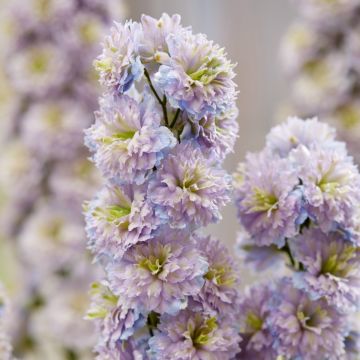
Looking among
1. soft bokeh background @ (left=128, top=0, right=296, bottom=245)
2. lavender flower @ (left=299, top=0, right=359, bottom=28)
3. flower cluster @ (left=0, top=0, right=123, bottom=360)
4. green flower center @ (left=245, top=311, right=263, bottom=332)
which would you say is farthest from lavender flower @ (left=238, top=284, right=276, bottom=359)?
soft bokeh background @ (left=128, top=0, right=296, bottom=245)

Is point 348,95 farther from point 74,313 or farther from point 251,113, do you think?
point 74,313

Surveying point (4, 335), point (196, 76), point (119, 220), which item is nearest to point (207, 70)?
point (196, 76)

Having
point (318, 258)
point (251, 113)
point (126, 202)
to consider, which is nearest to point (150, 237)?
point (126, 202)

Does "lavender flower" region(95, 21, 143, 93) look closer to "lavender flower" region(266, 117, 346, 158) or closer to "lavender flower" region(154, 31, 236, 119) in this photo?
"lavender flower" region(154, 31, 236, 119)

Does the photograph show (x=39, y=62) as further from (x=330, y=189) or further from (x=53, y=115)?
(x=330, y=189)

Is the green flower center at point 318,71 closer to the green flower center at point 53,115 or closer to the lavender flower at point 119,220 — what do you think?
the green flower center at point 53,115
